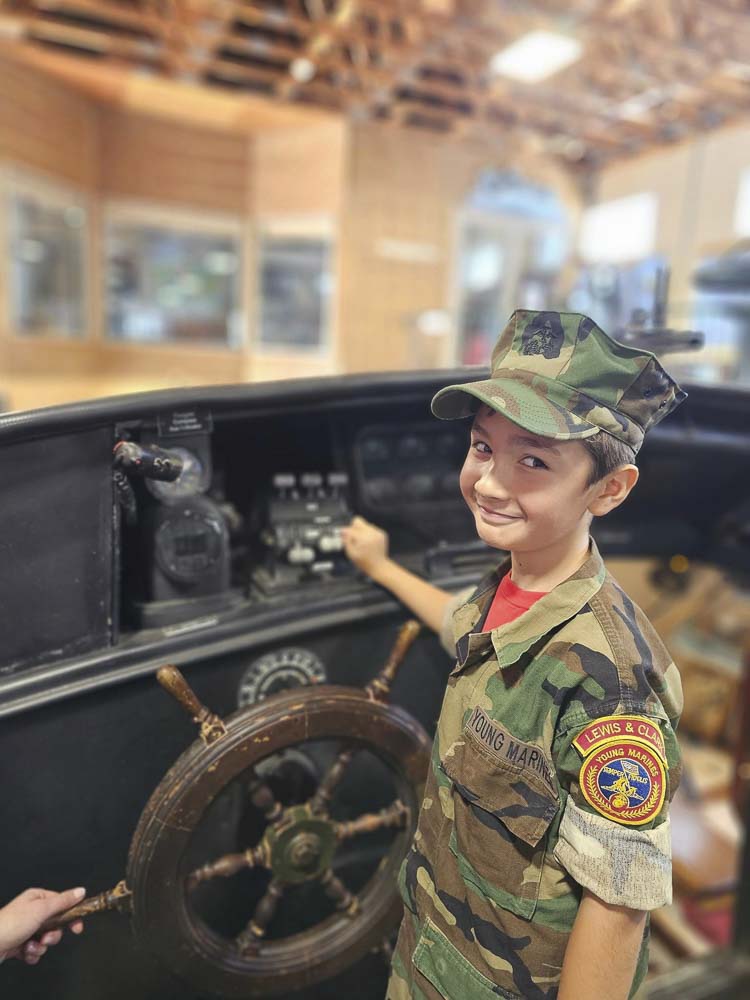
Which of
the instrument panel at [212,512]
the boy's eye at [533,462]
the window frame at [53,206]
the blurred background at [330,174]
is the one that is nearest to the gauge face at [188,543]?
the instrument panel at [212,512]

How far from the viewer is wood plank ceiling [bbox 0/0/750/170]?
3.73m

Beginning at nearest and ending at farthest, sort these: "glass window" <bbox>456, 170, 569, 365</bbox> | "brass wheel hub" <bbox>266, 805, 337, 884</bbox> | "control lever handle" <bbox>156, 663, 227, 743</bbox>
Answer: "control lever handle" <bbox>156, 663, 227, 743</bbox> < "brass wheel hub" <bbox>266, 805, 337, 884</bbox> < "glass window" <bbox>456, 170, 569, 365</bbox>

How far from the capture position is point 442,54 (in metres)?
4.45

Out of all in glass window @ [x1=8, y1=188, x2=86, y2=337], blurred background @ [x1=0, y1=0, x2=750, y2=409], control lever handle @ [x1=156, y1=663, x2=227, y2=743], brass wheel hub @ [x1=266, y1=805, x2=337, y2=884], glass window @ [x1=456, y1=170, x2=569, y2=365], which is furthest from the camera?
A: glass window @ [x1=456, y1=170, x2=569, y2=365]

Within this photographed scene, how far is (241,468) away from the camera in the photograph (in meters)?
1.17

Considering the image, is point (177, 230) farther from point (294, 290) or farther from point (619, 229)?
point (619, 229)

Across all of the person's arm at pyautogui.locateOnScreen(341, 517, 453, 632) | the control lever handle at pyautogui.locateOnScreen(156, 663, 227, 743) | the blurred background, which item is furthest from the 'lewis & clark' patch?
the blurred background

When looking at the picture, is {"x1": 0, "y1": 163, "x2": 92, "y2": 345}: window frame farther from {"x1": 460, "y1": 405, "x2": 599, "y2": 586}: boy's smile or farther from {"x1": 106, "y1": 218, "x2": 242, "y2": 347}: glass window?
{"x1": 460, "y1": 405, "x2": 599, "y2": 586}: boy's smile

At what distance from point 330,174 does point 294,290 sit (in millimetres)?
1038

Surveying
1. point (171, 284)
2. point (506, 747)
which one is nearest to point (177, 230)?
point (171, 284)

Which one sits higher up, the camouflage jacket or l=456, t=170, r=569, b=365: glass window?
l=456, t=170, r=569, b=365: glass window

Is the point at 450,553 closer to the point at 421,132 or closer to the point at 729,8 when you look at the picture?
the point at 729,8

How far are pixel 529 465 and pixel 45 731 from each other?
0.68 meters

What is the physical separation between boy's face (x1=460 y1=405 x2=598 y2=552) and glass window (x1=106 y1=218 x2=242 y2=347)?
6.21m
